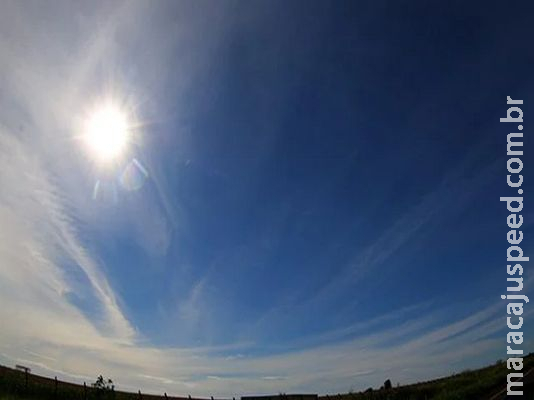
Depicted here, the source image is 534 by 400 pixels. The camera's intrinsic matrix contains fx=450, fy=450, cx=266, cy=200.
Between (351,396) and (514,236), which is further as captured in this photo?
(351,396)

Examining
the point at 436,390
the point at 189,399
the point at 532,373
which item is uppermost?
the point at 532,373

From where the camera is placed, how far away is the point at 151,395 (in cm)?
3694

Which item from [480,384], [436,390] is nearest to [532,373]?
[480,384]

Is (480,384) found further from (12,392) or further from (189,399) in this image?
(12,392)

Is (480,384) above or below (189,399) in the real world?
above

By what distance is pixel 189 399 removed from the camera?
121ft

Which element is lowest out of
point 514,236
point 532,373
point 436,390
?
point 436,390

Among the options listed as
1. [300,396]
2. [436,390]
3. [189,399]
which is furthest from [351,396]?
[189,399]

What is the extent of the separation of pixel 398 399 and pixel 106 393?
62.0 feet

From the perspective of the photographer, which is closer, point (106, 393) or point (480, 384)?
point (480, 384)

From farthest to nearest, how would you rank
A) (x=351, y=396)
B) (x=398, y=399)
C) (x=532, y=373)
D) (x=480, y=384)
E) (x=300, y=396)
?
(x=351, y=396) → (x=300, y=396) → (x=398, y=399) → (x=480, y=384) → (x=532, y=373)

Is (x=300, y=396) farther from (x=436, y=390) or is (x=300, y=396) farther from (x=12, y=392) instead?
(x=12, y=392)

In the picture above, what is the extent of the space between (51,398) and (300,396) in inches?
652

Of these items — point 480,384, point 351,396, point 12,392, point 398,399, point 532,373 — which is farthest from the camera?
point 351,396
